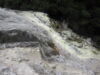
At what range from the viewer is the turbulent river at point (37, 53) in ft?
11.8

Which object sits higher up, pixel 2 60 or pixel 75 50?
pixel 2 60

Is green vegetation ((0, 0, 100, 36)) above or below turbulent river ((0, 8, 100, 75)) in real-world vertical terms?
below

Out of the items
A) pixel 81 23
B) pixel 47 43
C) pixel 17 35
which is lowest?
pixel 81 23

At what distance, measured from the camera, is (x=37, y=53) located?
3994 millimetres

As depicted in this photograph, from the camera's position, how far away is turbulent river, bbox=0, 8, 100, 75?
3605 millimetres

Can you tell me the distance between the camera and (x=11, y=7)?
7680 millimetres

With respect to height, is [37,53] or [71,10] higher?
[37,53]

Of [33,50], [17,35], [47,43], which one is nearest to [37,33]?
[47,43]

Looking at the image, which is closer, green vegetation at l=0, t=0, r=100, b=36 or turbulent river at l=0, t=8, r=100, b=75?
turbulent river at l=0, t=8, r=100, b=75

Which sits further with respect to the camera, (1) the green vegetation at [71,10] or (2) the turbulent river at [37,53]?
(1) the green vegetation at [71,10]

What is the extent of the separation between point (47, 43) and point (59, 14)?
310 cm

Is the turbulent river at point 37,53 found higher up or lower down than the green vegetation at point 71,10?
higher up

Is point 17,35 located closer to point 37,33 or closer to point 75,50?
point 37,33

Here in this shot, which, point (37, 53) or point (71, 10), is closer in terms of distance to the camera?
point (37, 53)
